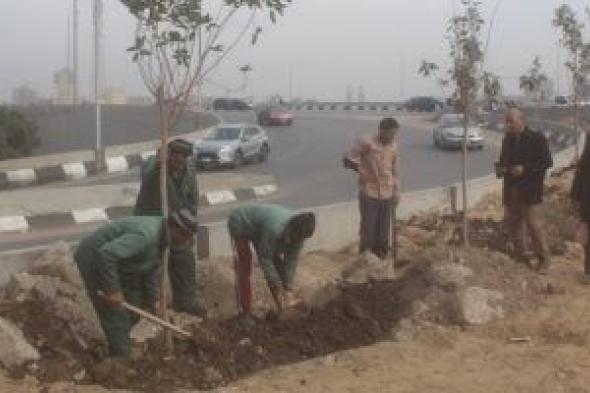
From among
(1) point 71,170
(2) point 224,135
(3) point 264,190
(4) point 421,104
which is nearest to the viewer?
(3) point 264,190

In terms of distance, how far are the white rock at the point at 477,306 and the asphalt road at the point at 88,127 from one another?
80.3ft

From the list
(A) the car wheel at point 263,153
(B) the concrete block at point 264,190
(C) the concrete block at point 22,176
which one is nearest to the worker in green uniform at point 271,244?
(B) the concrete block at point 264,190

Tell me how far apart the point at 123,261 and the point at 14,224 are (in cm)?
905

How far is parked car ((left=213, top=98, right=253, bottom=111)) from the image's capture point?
267ft

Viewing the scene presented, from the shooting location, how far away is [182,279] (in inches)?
324

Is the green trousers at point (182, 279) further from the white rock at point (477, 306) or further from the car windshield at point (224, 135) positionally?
the car windshield at point (224, 135)

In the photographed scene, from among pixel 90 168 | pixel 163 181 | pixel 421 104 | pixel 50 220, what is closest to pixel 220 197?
pixel 50 220

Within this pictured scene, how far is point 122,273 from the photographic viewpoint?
698 centimetres

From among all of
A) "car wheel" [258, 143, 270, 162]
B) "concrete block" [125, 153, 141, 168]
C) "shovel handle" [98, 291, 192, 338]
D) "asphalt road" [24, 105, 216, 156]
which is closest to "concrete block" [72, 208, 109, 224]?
"shovel handle" [98, 291, 192, 338]

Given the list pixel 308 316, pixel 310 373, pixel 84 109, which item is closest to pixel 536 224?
pixel 308 316

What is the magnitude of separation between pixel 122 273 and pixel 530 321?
3.27 meters

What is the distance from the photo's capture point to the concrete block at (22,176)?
2314 centimetres

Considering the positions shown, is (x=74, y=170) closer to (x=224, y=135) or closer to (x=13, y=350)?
(x=224, y=135)

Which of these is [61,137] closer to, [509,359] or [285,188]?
[285,188]
